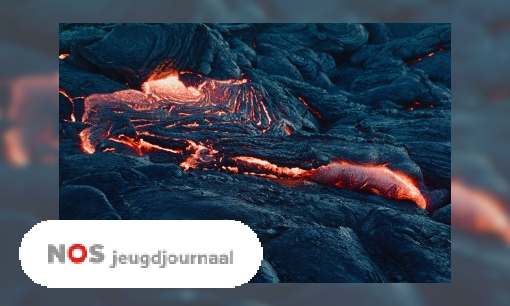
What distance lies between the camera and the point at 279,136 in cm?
332

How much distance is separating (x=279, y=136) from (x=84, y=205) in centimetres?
136

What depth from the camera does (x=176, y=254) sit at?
2469 mm

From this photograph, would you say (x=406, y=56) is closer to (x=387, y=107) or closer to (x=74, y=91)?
(x=387, y=107)

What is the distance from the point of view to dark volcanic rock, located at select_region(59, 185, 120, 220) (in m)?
2.66

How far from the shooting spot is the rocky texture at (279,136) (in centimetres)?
271

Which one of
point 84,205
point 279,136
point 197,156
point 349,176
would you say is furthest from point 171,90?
point 349,176

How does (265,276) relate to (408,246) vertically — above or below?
below

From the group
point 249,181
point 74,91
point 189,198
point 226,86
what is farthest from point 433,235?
point 74,91

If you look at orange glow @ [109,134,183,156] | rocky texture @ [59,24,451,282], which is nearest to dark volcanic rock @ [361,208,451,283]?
rocky texture @ [59,24,451,282]

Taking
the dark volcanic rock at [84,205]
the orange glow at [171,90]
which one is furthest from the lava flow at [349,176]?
the dark volcanic rock at [84,205]

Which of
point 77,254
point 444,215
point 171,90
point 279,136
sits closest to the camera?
point 77,254

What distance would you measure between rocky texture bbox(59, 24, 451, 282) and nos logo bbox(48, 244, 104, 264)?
0.25 metres

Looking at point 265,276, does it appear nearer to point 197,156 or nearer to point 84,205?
point 197,156

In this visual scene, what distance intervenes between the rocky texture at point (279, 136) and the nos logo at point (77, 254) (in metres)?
0.25
